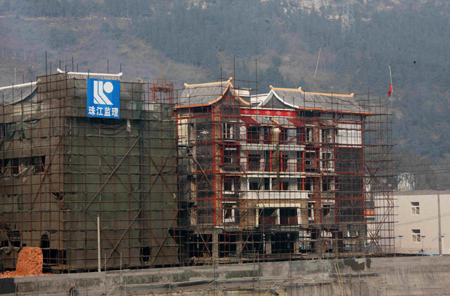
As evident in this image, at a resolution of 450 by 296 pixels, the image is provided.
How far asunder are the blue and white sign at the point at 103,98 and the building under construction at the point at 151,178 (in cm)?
9

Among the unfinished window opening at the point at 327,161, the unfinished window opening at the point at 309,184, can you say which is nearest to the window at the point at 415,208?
the unfinished window opening at the point at 327,161

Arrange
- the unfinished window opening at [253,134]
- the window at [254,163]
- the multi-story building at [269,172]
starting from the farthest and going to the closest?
the window at [254,163] < the unfinished window opening at [253,134] < the multi-story building at [269,172]

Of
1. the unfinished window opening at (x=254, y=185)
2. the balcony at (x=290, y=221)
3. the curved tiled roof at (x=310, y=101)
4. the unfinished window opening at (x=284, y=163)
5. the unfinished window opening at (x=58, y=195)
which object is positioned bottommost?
the balcony at (x=290, y=221)

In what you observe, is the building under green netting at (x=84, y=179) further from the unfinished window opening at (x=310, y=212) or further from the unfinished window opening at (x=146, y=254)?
the unfinished window opening at (x=310, y=212)

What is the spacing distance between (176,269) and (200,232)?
16.9 m

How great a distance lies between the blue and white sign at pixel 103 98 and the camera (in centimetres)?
5859

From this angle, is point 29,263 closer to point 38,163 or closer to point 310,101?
point 38,163

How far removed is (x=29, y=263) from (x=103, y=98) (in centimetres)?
1418

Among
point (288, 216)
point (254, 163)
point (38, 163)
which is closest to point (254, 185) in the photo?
point (254, 163)

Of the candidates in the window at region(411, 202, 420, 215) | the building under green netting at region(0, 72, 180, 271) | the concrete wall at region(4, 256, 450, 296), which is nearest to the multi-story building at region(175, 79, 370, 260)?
the building under green netting at region(0, 72, 180, 271)

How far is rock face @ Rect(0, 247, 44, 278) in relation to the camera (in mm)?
57463

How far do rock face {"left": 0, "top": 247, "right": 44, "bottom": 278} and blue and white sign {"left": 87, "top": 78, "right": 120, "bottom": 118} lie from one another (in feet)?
37.9

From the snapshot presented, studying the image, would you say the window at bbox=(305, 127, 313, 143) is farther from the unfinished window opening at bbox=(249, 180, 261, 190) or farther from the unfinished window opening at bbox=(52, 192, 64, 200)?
the unfinished window opening at bbox=(52, 192, 64, 200)

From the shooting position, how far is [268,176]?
240 feet
